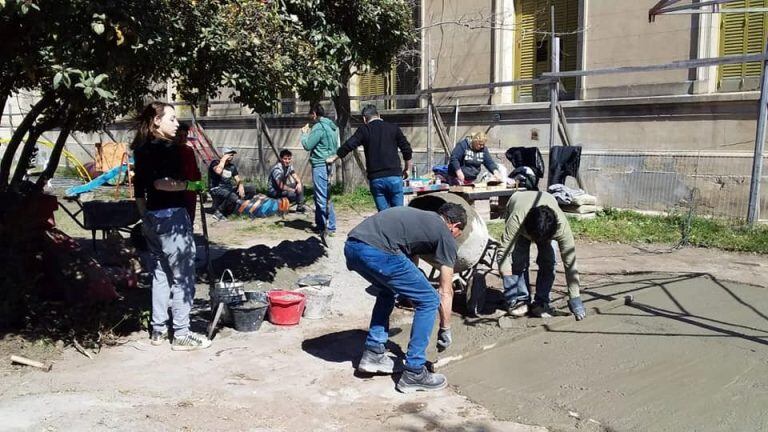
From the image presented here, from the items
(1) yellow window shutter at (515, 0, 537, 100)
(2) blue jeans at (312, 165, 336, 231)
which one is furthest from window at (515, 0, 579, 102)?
(2) blue jeans at (312, 165, 336, 231)

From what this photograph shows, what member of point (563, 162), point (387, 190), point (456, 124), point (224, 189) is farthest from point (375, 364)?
point (456, 124)

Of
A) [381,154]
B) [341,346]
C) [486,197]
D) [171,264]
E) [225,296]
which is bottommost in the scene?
[341,346]

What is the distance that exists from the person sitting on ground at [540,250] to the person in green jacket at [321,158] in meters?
3.81

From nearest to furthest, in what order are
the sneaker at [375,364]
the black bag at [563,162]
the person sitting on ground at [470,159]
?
the sneaker at [375,364] < the person sitting on ground at [470,159] < the black bag at [563,162]

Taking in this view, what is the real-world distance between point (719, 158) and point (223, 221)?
8.02 meters

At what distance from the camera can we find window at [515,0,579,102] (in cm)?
1314

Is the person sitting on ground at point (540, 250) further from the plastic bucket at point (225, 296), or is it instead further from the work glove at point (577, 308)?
the plastic bucket at point (225, 296)

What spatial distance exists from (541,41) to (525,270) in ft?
28.1

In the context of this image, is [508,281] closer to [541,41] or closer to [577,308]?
[577,308]

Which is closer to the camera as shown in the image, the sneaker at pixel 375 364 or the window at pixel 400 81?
the sneaker at pixel 375 364

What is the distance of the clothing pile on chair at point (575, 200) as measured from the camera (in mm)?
11344

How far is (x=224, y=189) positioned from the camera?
1193 cm

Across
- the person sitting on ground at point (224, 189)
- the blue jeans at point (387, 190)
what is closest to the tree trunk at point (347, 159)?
the person sitting on ground at point (224, 189)

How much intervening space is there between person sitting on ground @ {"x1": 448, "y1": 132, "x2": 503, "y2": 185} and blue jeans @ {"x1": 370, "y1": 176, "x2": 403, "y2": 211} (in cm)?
253
